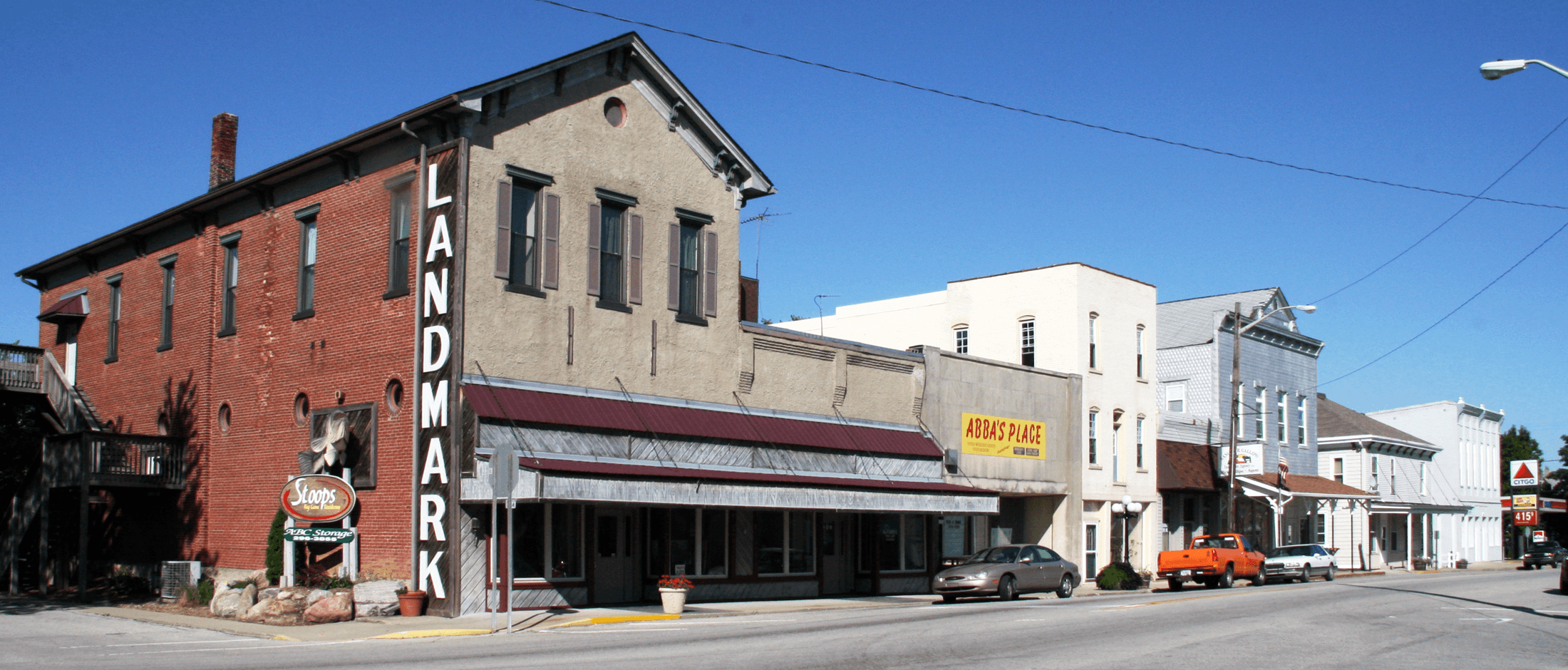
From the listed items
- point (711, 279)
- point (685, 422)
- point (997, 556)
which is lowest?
point (997, 556)

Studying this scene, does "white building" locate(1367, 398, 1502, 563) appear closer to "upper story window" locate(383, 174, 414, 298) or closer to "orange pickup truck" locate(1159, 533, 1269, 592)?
"orange pickup truck" locate(1159, 533, 1269, 592)

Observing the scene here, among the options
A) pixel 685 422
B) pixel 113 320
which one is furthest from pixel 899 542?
pixel 113 320

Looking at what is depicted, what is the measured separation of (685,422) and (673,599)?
4.21m

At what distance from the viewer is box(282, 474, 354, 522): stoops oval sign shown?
71.4 ft

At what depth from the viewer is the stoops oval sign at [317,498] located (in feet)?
71.4

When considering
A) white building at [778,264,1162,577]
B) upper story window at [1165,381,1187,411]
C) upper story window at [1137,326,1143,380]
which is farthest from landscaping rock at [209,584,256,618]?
upper story window at [1165,381,1187,411]

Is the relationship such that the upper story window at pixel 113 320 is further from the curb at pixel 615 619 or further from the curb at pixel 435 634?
the curb at pixel 615 619

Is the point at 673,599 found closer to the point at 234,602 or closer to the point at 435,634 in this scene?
the point at 435,634

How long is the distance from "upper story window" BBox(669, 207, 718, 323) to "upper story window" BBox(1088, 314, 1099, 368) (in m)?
16.5

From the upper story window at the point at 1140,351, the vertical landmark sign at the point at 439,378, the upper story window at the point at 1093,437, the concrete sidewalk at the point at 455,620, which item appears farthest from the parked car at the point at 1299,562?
the vertical landmark sign at the point at 439,378

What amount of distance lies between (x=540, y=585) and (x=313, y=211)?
8.93m

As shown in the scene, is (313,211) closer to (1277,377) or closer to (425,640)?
(425,640)

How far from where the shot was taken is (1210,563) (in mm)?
36531

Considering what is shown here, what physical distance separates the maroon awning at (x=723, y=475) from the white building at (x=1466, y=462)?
47.6 m
